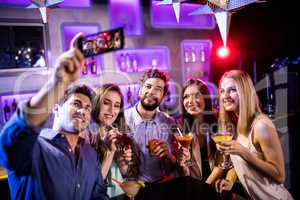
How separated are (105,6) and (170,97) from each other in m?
1.49

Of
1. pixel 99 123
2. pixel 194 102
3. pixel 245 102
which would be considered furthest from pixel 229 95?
pixel 99 123

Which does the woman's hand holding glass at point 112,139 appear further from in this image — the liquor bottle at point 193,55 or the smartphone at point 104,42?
the liquor bottle at point 193,55

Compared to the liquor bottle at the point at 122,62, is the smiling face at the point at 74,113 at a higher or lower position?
lower

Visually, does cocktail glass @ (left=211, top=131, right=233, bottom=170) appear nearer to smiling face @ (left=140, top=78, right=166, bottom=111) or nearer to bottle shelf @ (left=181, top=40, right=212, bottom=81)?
smiling face @ (left=140, top=78, right=166, bottom=111)

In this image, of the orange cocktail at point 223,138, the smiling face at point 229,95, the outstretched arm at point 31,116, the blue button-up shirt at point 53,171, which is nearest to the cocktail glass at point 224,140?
the orange cocktail at point 223,138

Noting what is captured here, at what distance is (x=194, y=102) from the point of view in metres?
2.74

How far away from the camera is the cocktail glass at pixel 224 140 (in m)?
2.43

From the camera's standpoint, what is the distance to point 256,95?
263 centimetres

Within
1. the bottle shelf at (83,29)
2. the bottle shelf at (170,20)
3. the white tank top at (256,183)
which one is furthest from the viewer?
the bottle shelf at (170,20)

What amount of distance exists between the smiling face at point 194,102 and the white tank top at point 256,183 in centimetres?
42

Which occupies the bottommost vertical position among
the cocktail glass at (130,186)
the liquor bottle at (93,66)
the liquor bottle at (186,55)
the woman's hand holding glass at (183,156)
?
the cocktail glass at (130,186)

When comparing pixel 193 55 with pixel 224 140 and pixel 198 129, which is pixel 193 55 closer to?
pixel 198 129

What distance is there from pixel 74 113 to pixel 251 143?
1460mm

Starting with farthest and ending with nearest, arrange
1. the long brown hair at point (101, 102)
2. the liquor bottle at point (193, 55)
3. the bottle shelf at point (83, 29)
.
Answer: the liquor bottle at point (193, 55), the bottle shelf at point (83, 29), the long brown hair at point (101, 102)
